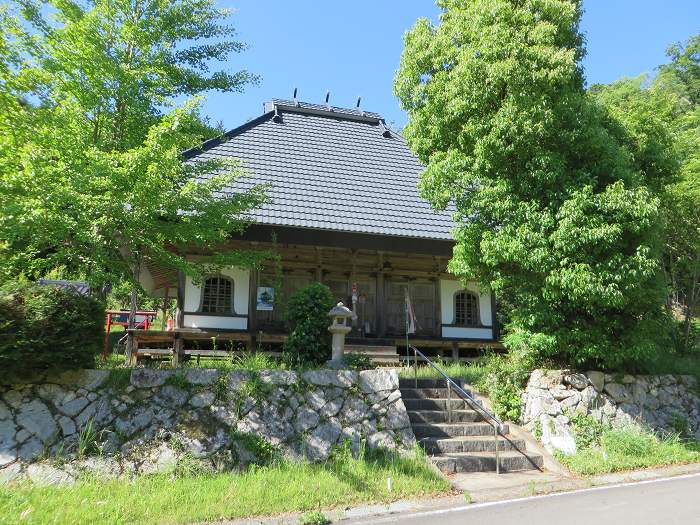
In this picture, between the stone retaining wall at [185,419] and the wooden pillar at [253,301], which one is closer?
the stone retaining wall at [185,419]

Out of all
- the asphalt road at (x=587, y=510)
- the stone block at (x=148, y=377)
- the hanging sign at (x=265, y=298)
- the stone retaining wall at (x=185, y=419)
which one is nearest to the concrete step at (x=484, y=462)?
the stone retaining wall at (x=185, y=419)

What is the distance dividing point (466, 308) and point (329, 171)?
5503 mm

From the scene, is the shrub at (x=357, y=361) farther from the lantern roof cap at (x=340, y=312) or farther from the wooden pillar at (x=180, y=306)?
the wooden pillar at (x=180, y=306)

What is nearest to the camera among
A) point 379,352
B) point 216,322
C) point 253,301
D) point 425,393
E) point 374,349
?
point 425,393

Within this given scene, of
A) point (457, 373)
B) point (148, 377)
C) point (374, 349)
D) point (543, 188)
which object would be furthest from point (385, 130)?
point (148, 377)

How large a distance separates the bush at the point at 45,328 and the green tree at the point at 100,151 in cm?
65

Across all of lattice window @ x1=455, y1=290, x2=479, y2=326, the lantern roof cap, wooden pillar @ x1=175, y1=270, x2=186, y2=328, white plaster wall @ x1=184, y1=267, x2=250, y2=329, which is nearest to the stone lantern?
the lantern roof cap

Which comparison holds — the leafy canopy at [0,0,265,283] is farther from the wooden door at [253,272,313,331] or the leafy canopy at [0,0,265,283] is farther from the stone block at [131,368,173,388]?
the wooden door at [253,272,313,331]

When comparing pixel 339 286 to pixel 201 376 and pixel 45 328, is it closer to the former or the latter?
pixel 201 376

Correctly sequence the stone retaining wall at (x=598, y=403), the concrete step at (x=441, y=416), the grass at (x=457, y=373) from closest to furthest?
1. the concrete step at (x=441, y=416)
2. the stone retaining wall at (x=598, y=403)
3. the grass at (x=457, y=373)

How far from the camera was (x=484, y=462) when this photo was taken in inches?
268

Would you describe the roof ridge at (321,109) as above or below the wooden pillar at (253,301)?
above

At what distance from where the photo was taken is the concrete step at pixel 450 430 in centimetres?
734

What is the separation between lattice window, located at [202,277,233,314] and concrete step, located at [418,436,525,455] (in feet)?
20.8
